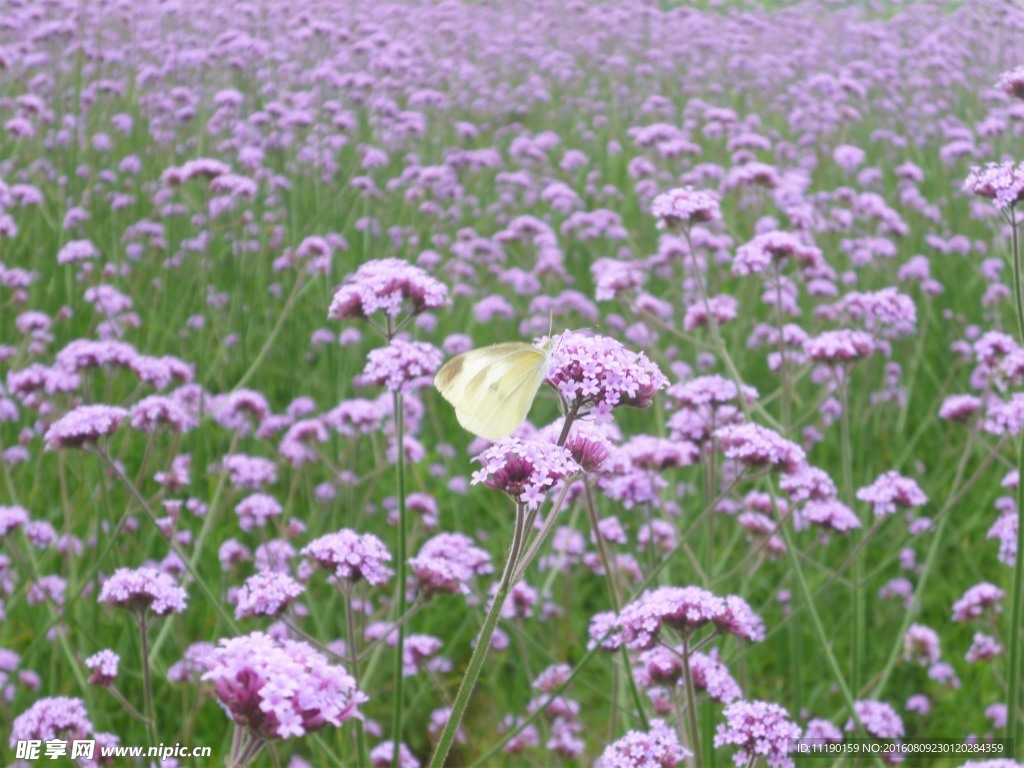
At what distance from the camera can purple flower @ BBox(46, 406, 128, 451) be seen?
97.3 inches

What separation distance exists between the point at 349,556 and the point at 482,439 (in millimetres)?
1964

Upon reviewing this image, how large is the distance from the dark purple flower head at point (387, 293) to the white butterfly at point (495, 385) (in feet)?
1.17

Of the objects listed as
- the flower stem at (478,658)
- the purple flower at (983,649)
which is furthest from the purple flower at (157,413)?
the purple flower at (983,649)

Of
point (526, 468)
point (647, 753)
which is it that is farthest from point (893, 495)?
point (526, 468)

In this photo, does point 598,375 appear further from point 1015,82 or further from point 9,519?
point 9,519

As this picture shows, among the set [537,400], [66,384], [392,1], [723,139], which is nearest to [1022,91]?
[537,400]

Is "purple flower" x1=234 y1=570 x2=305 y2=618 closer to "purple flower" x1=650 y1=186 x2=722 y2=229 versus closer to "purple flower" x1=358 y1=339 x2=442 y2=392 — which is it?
"purple flower" x1=358 y1=339 x2=442 y2=392

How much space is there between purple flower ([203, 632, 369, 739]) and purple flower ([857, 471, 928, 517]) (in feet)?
6.53

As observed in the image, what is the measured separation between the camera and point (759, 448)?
2426mm

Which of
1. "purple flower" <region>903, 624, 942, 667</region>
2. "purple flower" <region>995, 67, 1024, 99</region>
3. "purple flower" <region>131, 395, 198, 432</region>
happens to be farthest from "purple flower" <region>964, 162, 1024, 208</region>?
"purple flower" <region>131, 395, 198, 432</region>

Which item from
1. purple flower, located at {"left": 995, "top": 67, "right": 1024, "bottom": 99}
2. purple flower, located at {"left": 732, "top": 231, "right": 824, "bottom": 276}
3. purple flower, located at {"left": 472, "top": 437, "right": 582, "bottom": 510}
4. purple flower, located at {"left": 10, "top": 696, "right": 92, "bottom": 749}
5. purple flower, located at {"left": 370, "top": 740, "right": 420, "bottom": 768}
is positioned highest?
purple flower, located at {"left": 995, "top": 67, "right": 1024, "bottom": 99}

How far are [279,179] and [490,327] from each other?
4.71ft

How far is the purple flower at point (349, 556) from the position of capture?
6.88ft

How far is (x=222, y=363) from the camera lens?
14.9 feet
